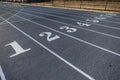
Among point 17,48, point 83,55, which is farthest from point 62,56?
point 17,48

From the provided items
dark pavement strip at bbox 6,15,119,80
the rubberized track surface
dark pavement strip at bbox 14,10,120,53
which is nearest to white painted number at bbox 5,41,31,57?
the rubberized track surface

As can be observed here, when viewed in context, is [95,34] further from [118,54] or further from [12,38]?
[12,38]

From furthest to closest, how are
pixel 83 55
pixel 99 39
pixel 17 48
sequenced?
pixel 99 39, pixel 17 48, pixel 83 55

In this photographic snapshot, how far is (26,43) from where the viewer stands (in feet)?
26.4

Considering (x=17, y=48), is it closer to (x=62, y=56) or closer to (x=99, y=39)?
(x=62, y=56)

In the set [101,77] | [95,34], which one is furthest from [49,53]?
[95,34]

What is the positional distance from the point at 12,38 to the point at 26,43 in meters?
1.57

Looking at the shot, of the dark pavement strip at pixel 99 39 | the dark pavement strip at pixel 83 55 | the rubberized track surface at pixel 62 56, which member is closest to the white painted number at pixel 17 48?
the rubberized track surface at pixel 62 56

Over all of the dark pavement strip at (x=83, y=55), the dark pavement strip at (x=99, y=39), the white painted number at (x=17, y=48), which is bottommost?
the white painted number at (x=17, y=48)

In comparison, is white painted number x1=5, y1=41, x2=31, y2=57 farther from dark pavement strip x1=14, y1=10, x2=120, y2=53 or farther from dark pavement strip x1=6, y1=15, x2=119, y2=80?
dark pavement strip x1=14, y1=10, x2=120, y2=53

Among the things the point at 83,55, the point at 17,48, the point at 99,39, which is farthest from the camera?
the point at 99,39

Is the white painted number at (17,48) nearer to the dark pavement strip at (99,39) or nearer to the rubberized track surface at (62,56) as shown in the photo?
the rubberized track surface at (62,56)

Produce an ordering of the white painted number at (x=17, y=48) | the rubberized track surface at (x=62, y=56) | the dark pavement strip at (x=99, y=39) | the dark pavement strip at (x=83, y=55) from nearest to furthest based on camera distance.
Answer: the rubberized track surface at (x=62, y=56) < the dark pavement strip at (x=83, y=55) < the dark pavement strip at (x=99, y=39) < the white painted number at (x=17, y=48)

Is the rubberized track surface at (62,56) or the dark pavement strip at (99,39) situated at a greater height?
the dark pavement strip at (99,39)
